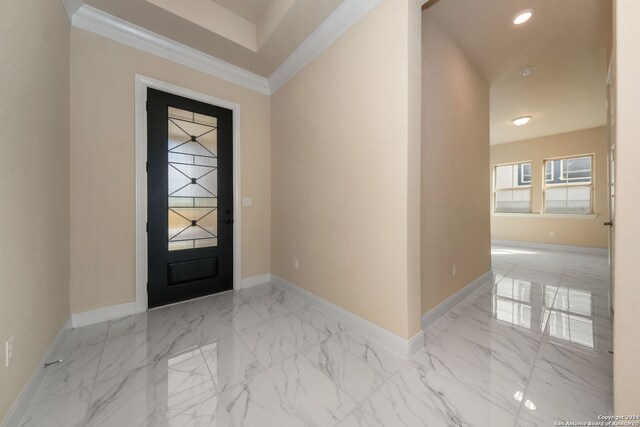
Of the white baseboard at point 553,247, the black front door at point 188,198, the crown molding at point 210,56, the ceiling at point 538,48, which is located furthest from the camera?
the white baseboard at point 553,247

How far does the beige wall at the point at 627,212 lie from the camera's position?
0.96m

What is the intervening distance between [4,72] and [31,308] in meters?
1.33

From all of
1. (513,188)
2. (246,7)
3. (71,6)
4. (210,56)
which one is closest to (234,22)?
(246,7)

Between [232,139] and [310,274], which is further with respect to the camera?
[232,139]

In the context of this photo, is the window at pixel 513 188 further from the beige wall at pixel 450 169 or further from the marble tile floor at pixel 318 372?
the marble tile floor at pixel 318 372

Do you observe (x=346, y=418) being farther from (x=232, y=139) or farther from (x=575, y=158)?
(x=575, y=158)

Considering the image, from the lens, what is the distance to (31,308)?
1400 millimetres

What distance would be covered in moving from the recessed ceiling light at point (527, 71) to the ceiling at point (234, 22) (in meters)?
2.89

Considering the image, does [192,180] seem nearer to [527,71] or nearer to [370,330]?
[370,330]

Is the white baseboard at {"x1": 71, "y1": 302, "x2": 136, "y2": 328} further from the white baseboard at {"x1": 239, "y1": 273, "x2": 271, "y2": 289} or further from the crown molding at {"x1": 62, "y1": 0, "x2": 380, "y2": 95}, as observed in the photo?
the crown molding at {"x1": 62, "y1": 0, "x2": 380, "y2": 95}

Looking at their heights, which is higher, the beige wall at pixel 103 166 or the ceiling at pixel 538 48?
the ceiling at pixel 538 48

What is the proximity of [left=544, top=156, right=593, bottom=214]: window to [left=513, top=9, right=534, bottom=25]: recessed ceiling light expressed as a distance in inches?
215

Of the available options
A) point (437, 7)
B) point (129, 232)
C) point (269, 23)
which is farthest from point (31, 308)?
point (437, 7)

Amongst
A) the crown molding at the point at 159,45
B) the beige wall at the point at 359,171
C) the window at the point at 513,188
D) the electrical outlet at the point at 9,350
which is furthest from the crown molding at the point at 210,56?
the window at the point at 513,188
